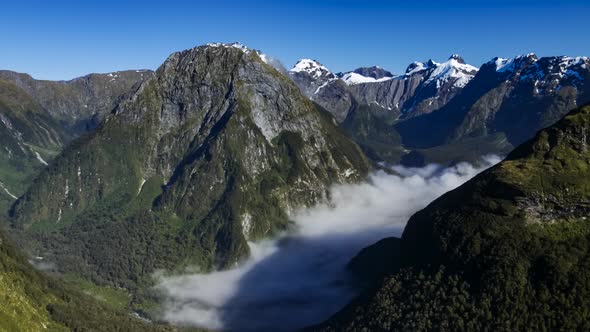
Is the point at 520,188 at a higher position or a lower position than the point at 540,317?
higher

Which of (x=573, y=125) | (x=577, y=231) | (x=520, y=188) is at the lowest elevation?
(x=577, y=231)

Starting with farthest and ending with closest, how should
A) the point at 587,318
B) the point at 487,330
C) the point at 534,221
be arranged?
the point at 534,221 → the point at 487,330 → the point at 587,318

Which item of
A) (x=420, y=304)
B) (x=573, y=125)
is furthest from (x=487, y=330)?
(x=573, y=125)

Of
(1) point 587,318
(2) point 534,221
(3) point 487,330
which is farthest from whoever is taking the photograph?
(2) point 534,221

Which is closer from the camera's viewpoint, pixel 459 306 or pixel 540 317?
pixel 540 317

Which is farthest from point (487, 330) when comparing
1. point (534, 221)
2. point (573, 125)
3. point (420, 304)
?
point (573, 125)

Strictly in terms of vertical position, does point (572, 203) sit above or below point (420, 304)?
above

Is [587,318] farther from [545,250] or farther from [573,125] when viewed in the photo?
[573,125]

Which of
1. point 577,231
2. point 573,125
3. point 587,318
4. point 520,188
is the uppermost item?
point 573,125

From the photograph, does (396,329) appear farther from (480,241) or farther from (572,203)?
(572,203)
